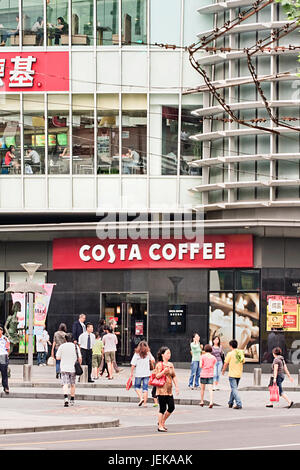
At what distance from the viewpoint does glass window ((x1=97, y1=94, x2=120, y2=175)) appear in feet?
137

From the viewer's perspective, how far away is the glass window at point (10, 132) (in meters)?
42.3

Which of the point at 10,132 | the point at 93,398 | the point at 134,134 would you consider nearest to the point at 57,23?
the point at 10,132

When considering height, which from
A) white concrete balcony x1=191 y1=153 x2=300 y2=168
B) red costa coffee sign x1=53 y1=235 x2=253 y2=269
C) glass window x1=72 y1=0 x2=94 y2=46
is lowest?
red costa coffee sign x1=53 y1=235 x2=253 y2=269

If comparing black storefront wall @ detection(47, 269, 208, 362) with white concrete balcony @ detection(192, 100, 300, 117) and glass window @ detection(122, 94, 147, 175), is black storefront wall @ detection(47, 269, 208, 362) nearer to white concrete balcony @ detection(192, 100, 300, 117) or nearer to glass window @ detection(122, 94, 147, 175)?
glass window @ detection(122, 94, 147, 175)

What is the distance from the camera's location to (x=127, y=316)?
4259cm

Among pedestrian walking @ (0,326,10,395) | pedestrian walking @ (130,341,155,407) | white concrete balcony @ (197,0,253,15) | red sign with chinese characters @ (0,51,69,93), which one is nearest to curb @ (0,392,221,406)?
pedestrian walking @ (0,326,10,395)

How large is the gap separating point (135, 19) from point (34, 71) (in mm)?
4119

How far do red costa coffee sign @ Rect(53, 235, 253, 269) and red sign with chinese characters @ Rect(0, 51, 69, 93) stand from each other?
18.9 feet

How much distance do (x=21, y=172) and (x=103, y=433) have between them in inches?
901

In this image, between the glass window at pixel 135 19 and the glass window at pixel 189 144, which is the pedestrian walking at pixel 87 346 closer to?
the glass window at pixel 189 144

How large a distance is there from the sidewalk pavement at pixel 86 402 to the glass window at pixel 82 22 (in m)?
12.0

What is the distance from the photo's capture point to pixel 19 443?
59.5ft

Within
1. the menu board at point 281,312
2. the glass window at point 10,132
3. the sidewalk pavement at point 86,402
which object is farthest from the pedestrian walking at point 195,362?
the glass window at point 10,132

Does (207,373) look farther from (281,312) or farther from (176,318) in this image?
(176,318)
